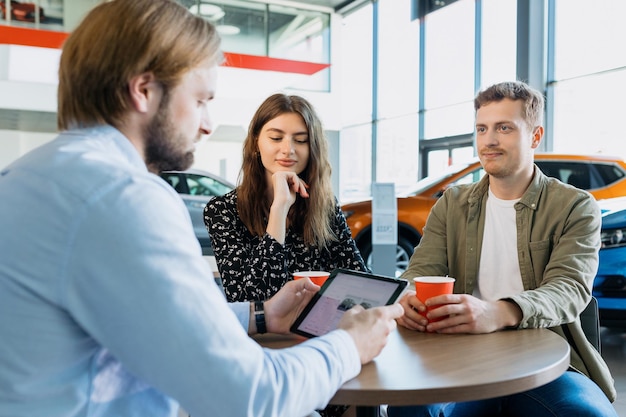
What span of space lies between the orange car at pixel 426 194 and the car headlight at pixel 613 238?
1702 mm

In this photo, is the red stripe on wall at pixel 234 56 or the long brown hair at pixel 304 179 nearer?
the long brown hair at pixel 304 179

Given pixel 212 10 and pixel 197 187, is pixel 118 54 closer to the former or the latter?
pixel 197 187

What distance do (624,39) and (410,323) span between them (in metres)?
6.50

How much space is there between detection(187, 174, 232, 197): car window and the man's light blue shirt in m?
6.22

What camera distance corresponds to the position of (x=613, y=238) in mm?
3426

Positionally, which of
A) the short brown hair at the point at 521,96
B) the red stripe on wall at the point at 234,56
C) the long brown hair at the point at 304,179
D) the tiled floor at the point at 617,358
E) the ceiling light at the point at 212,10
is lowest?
the tiled floor at the point at 617,358

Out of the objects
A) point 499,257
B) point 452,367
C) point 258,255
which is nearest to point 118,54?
point 452,367

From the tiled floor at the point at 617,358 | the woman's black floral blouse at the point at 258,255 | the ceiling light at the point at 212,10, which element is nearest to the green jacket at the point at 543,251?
the woman's black floral blouse at the point at 258,255

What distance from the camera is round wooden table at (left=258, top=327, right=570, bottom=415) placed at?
0.94 meters

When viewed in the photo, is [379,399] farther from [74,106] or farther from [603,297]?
[603,297]

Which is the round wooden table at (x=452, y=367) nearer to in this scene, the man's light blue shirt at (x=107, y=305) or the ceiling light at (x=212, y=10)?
the man's light blue shirt at (x=107, y=305)

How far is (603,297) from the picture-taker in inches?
136

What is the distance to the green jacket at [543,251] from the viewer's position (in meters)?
1.50

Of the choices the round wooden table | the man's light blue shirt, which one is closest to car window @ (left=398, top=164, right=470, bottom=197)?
the round wooden table
